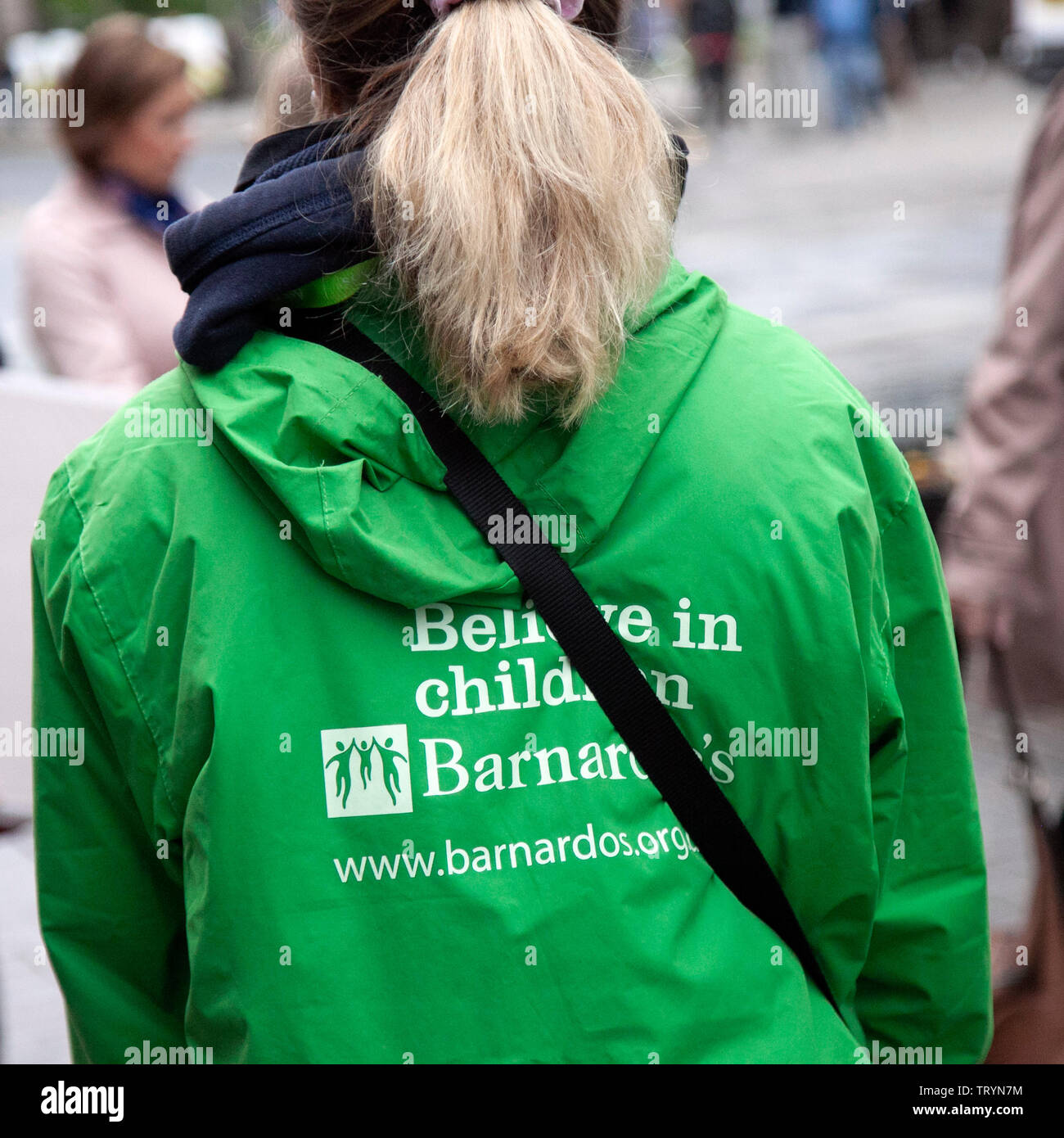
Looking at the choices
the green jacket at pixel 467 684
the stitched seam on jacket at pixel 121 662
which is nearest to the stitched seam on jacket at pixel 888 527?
the green jacket at pixel 467 684

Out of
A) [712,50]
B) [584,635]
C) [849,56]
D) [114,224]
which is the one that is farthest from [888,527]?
[712,50]

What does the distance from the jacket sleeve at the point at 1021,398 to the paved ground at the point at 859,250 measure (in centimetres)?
75

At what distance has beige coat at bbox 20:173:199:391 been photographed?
3.88 m

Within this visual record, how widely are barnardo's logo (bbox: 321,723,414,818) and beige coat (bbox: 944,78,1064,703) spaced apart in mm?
2051

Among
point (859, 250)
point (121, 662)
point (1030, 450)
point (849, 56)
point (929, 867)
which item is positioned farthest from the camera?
point (849, 56)

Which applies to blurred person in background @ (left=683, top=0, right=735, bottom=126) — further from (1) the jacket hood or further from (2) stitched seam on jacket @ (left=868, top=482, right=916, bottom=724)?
(1) the jacket hood

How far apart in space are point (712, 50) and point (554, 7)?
19.8 m

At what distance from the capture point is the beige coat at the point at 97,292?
3.88m

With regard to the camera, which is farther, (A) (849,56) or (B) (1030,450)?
(A) (849,56)

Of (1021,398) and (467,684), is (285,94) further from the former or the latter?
(1021,398)

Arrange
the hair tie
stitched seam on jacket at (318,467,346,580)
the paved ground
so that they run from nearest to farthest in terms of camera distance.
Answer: stitched seam on jacket at (318,467,346,580) → the hair tie → the paved ground

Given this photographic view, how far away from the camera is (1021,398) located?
3107mm

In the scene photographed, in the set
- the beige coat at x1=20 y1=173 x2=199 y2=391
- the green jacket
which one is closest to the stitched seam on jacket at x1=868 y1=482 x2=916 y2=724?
the green jacket
